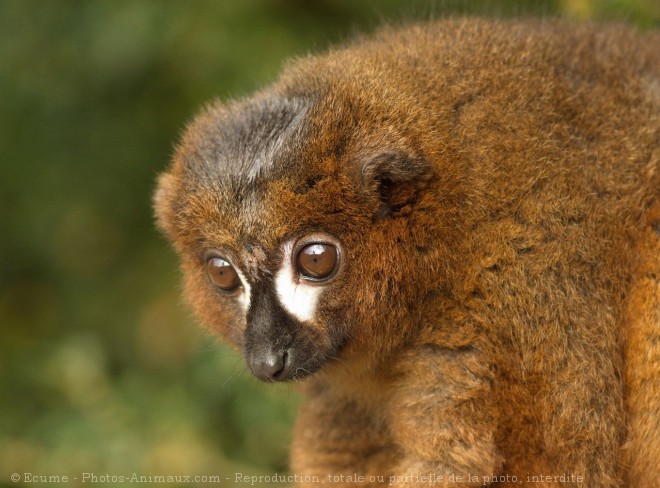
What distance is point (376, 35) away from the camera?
15.9ft

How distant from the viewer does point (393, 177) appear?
384 centimetres

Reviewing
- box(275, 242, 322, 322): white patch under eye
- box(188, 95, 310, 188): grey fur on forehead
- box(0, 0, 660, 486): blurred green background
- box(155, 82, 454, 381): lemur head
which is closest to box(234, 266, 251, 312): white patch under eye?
box(155, 82, 454, 381): lemur head

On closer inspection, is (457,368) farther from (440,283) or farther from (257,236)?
(257,236)

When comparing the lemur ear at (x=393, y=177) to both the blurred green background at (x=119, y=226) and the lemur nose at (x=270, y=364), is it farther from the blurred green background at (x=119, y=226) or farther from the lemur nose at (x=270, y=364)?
the blurred green background at (x=119, y=226)

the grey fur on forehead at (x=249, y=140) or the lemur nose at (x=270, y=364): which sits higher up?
the grey fur on forehead at (x=249, y=140)

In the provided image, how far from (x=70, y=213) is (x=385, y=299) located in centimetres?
381

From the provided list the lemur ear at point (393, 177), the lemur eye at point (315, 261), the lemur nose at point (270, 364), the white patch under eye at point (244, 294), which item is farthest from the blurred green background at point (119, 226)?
the lemur ear at point (393, 177)

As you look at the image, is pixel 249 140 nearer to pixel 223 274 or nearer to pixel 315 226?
pixel 315 226

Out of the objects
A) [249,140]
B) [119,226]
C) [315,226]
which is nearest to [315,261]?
[315,226]

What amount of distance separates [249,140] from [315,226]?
0.46 m

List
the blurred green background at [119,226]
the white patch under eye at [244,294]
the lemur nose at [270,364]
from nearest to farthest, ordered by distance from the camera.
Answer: the lemur nose at [270,364] < the white patch under eye at [244,294] < the blurred green background at [119,226]

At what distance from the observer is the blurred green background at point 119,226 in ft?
18.2

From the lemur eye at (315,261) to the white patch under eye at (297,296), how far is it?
49 mm

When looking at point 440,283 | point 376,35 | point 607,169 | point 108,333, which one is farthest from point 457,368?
point 108,333
